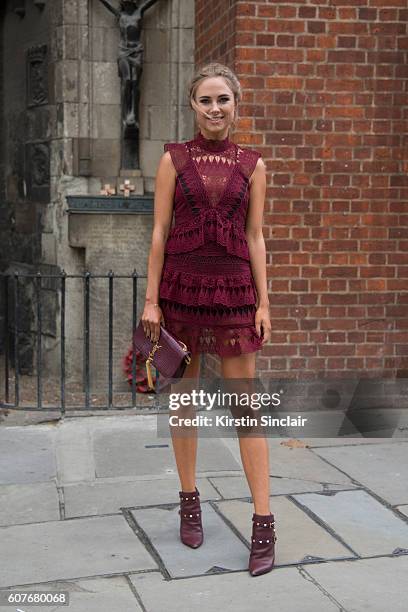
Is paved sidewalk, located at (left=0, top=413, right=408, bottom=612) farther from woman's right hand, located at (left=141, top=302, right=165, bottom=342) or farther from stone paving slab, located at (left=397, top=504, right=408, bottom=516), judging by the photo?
woman's right hand, located at (left=141, top=302, right=165, bottom=342)

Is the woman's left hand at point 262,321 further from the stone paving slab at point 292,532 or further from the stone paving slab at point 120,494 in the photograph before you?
the stone paving slab at point 120,494

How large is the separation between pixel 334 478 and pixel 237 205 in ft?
6.29

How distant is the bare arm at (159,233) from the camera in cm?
383

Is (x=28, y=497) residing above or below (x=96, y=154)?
below

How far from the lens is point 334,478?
5.00 meters

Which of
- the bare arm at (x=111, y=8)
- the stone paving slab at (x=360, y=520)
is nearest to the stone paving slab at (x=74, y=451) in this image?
the stone paving slab at (x=360, y=520)

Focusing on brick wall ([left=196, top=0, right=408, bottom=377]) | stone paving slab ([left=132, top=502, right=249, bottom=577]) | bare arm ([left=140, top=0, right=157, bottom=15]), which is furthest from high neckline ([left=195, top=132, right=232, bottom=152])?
bare arm ([left=140, top=0, right=157, bottom=15])

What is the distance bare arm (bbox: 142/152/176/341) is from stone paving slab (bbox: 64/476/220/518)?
1145 mm

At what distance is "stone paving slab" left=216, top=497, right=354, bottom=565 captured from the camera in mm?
3914

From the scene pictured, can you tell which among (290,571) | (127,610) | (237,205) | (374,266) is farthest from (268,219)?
(127,610)

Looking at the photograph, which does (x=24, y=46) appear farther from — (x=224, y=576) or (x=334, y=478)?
(x=224, y=576)

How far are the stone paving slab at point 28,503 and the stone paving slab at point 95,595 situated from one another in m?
0.77

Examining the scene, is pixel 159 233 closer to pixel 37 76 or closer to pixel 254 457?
pixel 254 457

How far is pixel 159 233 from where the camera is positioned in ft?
12.7
